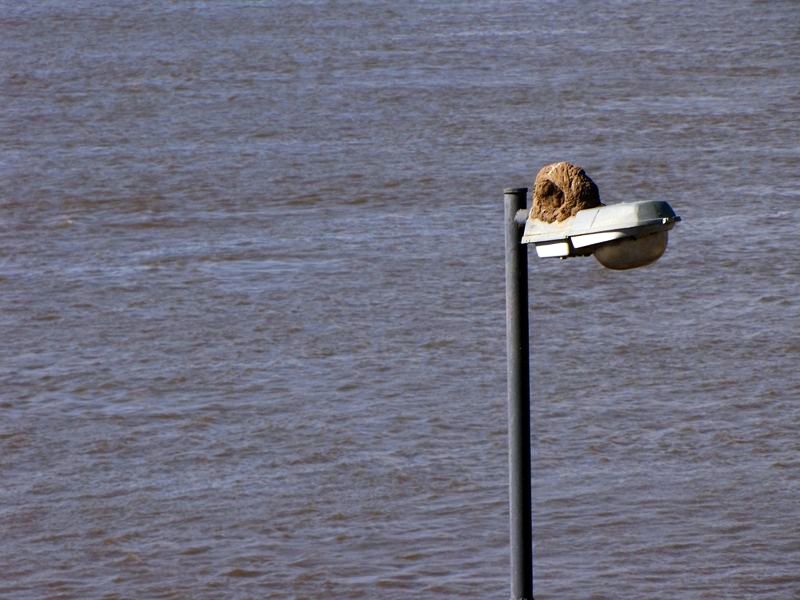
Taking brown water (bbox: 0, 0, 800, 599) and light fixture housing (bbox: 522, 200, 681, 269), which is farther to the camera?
brown water (bbox: 0, 0, 800, 599)

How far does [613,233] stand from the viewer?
15.5 feet

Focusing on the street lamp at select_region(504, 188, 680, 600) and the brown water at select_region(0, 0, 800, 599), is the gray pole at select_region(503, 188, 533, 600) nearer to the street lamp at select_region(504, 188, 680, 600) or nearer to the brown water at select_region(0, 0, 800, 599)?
the street lamp at select_region(504, 188, 680, 600)

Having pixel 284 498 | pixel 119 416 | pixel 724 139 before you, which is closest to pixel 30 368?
pixel 119 416

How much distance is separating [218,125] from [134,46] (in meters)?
7.29

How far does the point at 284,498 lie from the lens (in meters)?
9.99

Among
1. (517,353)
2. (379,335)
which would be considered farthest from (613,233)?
(379,335)

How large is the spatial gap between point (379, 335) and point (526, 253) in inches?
326

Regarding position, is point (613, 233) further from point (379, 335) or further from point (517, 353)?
point (379, 335)

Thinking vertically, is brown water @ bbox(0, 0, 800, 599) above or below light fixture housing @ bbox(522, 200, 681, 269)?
below

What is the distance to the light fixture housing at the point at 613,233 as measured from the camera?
4.66 metres

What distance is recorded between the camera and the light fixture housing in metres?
4.66

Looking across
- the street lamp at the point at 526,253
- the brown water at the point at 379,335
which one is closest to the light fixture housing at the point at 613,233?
the street lamp at the point at 526,253

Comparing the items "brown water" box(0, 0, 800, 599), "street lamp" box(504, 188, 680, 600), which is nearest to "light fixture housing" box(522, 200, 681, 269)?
"street lamp" box(504, 188, 680, 600)

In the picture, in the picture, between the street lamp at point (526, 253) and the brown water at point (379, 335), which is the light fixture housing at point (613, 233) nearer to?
the street lamp at point (526, 253)
